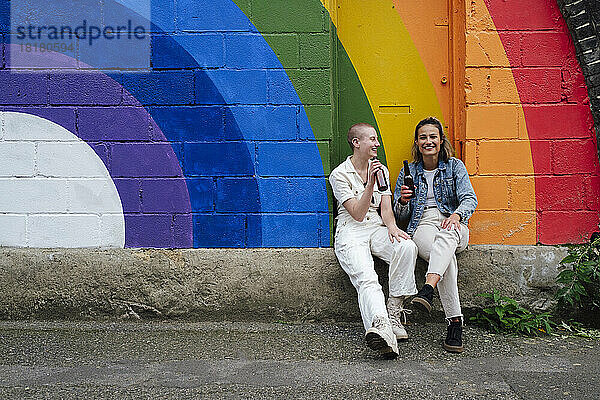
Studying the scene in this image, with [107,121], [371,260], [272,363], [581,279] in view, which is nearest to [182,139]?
[107,121]

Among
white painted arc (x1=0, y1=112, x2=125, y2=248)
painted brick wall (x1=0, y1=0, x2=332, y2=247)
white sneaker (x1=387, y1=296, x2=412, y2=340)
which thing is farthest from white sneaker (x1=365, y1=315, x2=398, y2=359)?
white painted arc (x1=0, y1=112, x2=125, y2=248)

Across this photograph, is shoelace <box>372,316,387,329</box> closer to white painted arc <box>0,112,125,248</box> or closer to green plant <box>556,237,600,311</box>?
green plant <box>556,237,600,311</box>

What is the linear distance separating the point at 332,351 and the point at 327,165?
4.45 feet

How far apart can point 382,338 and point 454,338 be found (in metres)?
0.55

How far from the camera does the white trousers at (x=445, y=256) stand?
407 centimetres

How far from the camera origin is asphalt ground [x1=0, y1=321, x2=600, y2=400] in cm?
325

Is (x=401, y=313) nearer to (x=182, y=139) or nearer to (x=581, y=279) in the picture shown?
(x=581, y=279)

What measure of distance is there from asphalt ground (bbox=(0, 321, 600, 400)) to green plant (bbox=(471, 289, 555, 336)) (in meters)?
0.11

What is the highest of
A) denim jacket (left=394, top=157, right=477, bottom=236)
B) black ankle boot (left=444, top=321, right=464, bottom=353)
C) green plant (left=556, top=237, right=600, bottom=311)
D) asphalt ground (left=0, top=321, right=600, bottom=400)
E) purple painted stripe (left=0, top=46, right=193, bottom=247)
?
purple painted stripe (left=0, top=46, right=193, bottom=247)

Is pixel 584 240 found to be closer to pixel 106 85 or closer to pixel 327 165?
pixel 327 165

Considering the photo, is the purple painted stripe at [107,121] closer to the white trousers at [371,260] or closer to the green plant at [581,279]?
the white trousers at [371,260]

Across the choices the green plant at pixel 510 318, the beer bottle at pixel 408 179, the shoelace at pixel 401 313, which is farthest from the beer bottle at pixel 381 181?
the green plant at pixel 510 318

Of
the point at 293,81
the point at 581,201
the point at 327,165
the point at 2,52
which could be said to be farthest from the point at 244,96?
the point at 581,201

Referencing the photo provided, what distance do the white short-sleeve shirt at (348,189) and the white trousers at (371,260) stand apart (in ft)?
0.23
